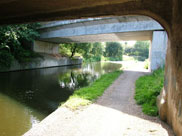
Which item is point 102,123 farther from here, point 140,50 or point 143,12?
point 140,50

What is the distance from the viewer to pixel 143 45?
8156 centimetres

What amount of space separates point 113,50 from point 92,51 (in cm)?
3023

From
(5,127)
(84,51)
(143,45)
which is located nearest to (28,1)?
(5,127)

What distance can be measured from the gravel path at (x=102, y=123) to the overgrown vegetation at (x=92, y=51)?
27.9 meters

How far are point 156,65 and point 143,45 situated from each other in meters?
72.9

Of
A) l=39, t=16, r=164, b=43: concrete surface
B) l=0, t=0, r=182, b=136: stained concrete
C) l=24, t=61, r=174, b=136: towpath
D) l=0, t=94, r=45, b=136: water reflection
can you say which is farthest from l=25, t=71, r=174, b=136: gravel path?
l=39, t=16, r=164, b=43: concrete surface

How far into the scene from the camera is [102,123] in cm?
447

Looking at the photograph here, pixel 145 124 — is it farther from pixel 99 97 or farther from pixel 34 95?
pixel 34 95

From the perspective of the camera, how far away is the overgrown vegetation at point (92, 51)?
33.8 m

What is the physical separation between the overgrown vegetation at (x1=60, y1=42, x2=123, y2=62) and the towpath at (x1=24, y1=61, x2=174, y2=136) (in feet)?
91.5

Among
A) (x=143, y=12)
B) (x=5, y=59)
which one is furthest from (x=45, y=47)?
(x=143, y=12)

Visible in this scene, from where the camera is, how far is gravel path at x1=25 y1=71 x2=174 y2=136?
3.96m

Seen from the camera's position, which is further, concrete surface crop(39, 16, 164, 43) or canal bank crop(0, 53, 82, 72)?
canal bank crop(0, 53, 82, 72)

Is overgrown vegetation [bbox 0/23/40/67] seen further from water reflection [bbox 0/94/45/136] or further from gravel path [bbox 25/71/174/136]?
gravel path [bbox 25/71/174/136]
